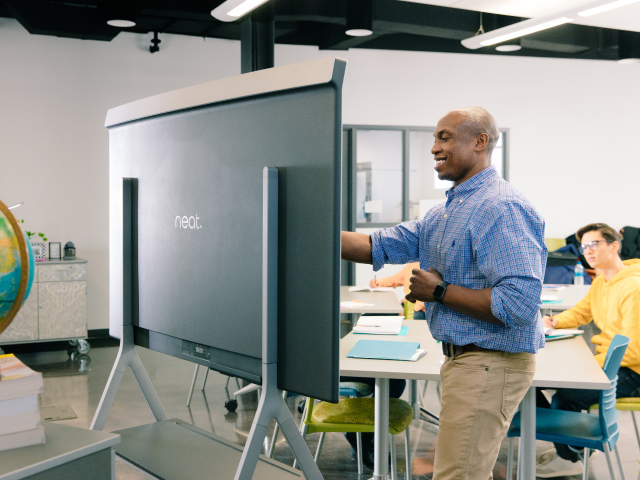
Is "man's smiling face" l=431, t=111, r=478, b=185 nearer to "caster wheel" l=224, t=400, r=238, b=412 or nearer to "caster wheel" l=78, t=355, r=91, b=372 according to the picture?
"caster wheel" l=224, t=400, r=238, b=412

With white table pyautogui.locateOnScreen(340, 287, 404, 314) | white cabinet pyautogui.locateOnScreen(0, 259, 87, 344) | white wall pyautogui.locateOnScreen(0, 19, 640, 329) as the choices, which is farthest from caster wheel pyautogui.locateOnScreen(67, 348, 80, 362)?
white table pyautogui.locateOnScreen(340, 287, 404, 314)

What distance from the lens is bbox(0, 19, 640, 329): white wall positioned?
257 inches

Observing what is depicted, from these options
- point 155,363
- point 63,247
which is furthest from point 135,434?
point 63,247

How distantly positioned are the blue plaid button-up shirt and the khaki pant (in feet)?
0.19

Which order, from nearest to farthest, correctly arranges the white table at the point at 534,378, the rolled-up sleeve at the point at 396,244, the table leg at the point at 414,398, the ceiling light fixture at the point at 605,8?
the rolled-up sleeve at the point at 396,244, the white table at the point at 534,378, the table leg at the point at 414,398, the ceiling light fixture at the point at 605,8

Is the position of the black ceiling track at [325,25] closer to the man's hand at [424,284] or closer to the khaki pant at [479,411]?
the man's hand at [424,284]

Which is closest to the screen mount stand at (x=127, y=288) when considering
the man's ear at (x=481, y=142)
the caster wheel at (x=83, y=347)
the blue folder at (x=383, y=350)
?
the man's ear at (x=481, y=142)

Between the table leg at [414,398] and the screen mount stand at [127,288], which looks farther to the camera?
the table leg at [414,398]

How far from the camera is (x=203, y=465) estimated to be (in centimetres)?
132

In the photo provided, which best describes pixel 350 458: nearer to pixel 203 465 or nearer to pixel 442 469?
pixel 442 469

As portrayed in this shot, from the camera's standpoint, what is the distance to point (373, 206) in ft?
25.5

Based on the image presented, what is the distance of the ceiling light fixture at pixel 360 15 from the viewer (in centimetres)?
611

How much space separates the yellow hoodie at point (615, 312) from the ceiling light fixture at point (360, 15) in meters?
3.76

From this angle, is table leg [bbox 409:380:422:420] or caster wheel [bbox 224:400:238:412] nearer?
table leg [bbox 409:380:422:420]
